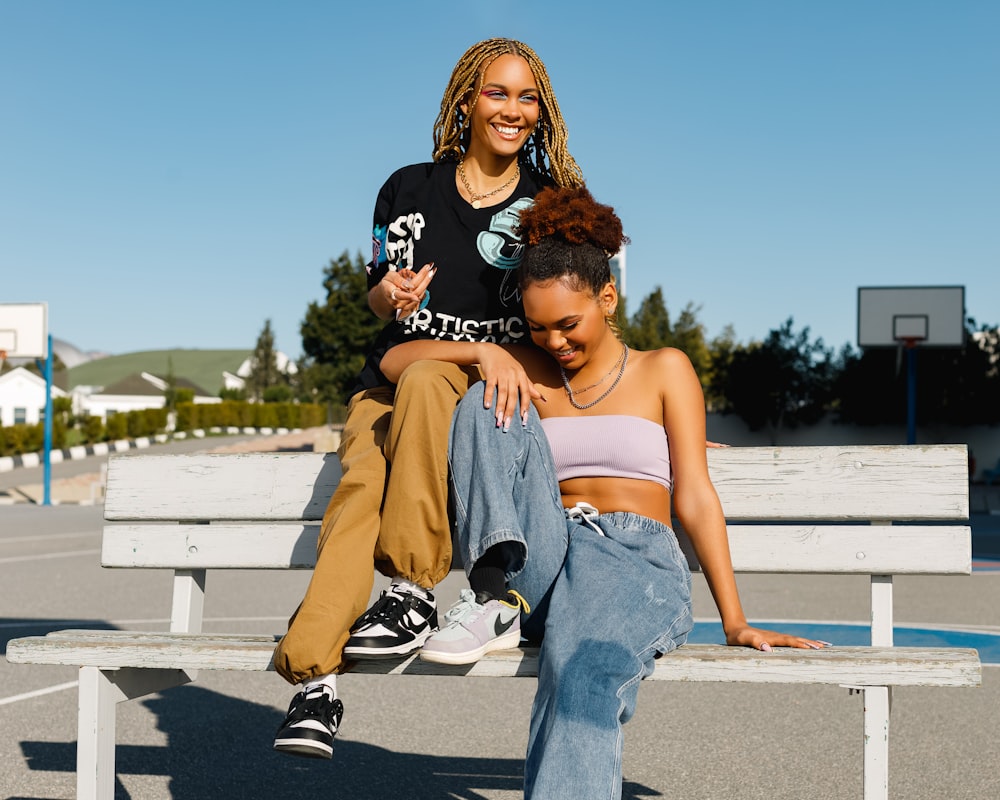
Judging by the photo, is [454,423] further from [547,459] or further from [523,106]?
[523,106]

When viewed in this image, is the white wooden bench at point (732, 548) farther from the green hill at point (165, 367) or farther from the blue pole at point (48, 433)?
the green hill at point (165, 367)

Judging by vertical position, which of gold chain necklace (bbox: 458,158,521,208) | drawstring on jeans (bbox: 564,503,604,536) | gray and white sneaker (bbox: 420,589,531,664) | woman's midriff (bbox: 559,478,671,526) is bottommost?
gray and white sneaker (bbox: 420,589,531,664)

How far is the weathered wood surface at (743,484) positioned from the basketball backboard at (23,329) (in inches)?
1040

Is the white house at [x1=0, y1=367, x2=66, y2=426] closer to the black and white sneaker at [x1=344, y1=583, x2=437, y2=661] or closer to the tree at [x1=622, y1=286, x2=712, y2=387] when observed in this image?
the tree at [x1=622, y1=286, x2=712, y2=387]

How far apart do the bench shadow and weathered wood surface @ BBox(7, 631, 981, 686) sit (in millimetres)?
972

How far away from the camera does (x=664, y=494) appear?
292 centimetres

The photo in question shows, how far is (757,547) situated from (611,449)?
60 cm

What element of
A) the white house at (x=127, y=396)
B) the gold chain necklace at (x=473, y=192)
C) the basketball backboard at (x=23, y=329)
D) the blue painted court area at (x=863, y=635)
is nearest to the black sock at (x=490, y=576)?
the gold chain necklace at (x=473, y=192)

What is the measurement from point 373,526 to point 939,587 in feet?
25.0

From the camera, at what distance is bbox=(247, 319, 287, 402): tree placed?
96.6 m

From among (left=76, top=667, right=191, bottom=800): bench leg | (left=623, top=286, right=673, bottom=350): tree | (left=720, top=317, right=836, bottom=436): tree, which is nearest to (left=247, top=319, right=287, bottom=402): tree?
(left=623, top=286, right=673, bottom=350): tree

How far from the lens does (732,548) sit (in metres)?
3.19

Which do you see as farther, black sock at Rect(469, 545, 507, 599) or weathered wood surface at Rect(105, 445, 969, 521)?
weathered wood surface at Rect(105, 445, 969, 521)

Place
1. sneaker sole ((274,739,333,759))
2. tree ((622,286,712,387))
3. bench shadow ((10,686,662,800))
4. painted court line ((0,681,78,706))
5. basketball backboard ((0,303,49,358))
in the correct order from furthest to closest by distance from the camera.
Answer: tree ((622,286,712,387)) < basketball backboard ((0,303,49,358)) < painted court line ((0,681,78,706)) < bench shadow ((10,686,662,800)) < sneaker sole ((274,739,333,759))
